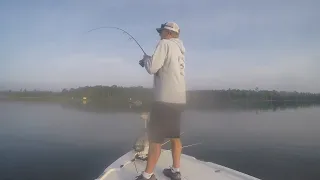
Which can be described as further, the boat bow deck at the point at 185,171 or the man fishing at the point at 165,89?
the boat bow deck at the point at 185,171

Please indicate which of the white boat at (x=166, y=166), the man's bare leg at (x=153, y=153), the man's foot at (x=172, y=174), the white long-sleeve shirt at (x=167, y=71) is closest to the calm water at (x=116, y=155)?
the white boat at (x=166, y=166)

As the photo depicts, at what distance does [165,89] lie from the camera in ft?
9.37

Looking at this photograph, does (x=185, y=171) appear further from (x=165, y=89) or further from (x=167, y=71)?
(x=167, y=71)

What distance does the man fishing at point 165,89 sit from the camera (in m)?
2.83

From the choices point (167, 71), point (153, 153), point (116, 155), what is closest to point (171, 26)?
point (167, 71)

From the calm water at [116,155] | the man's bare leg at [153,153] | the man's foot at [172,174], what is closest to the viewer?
the man's bare leg at [153,153]

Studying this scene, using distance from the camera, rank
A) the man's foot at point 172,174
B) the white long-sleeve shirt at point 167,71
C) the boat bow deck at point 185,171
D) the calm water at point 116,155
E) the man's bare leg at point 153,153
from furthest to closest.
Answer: the calm water at point 116,155
the boat bow deck at point 185,171
the man's foot at point 172,174
the man's bare leg at point 153,153
the white long-sleeve shirt at point 167,71

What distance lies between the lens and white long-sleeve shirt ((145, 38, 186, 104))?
2.79 meters

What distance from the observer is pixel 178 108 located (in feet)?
9.59

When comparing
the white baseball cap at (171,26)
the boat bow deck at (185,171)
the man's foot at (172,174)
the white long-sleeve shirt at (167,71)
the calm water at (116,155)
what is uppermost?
the white baseball cap at (171,26)

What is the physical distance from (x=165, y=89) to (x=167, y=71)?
0.64 feet

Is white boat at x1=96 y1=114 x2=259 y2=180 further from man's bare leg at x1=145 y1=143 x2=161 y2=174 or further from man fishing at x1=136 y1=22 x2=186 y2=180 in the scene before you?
man fishing at x1=136 y1=22 x2=186 y2=180

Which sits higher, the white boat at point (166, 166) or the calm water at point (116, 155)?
the white boat at point (166, 166)

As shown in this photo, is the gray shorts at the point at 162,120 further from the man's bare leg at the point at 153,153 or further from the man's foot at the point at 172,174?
the man's foot at the point at 172,174
